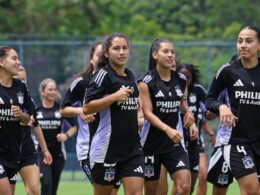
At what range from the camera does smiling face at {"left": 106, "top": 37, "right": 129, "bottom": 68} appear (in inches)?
425

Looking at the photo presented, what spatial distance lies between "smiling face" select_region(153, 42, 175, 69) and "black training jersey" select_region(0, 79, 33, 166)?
5.52 ft

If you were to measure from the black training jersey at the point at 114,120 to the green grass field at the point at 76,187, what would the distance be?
24.0ft

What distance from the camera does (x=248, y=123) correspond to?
11.0 metres

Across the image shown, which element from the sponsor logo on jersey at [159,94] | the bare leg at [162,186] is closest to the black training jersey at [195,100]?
the bare leg at [162,186]

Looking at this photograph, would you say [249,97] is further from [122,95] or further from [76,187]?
[76,187]

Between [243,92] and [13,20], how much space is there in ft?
83.4

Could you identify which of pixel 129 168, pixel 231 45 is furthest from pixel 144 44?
pixel 129 168

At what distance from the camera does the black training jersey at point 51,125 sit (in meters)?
15.5

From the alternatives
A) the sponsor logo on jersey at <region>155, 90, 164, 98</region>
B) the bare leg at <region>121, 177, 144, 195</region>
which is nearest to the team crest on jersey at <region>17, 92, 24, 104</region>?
the sponsor logo on jersey at <region>155, 90, 164, 98</region>

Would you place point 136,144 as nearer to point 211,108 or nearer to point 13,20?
point 211,108

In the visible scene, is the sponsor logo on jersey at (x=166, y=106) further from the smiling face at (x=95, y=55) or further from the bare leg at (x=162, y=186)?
the bare leg at (x=162, y=186)

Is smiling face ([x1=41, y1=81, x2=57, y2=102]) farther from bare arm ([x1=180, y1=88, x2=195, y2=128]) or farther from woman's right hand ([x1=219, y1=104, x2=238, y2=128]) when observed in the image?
woman's right hand ([x1=219, y1=104, x2=238, y2=128])

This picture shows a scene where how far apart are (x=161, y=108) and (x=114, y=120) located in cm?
132

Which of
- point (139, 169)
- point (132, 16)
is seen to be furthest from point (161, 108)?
point (132, 16)
